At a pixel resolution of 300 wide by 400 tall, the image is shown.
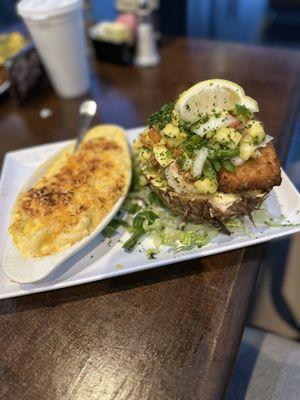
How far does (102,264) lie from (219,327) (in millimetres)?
344

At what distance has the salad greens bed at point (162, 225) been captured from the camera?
0.99 m

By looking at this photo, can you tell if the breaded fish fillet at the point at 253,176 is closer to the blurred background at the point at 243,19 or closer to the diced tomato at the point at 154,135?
the diced tomato at the point at 154,135

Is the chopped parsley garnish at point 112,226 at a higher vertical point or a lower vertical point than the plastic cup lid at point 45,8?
lower

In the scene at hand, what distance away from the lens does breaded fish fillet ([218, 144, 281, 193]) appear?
91cm

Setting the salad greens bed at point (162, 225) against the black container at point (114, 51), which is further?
the black container at point (114, 51)

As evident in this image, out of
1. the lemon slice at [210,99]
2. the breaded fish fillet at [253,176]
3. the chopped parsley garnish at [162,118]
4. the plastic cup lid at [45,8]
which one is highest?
the plastic cup lid at [45,8]

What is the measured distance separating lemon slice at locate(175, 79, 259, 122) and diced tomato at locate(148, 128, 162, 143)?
0.09 meters

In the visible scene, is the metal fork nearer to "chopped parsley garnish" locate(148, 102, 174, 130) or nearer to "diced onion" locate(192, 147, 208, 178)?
"chopped parsley garnish" locate(148, 102, 174, 130)

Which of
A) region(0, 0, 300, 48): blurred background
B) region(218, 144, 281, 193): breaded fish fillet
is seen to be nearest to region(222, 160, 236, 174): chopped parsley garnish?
region(218, 144, 281, 193): breaded fish fillet

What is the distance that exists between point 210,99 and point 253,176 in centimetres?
23

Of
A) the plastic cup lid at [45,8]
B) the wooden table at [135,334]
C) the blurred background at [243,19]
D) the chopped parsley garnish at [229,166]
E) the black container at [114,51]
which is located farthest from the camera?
the blurred background at [243,19]

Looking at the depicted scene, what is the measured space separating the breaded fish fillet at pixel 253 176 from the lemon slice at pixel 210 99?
14 centimetres

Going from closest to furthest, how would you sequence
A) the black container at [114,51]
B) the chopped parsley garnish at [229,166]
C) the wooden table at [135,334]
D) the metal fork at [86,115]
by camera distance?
the wooden table at [135,334] < the chopped parsley garnish at [229,166] < the metal fork at [86,115] < the black container at [114,51]

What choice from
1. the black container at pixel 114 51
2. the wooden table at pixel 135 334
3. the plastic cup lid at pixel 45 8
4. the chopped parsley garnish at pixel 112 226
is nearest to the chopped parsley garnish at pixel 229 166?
the wooden table at pixel 135 334
